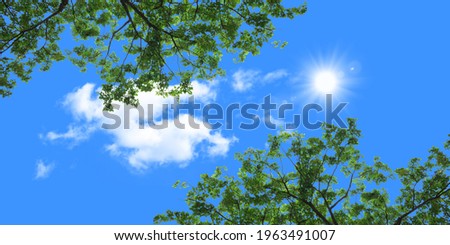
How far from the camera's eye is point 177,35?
1298cm

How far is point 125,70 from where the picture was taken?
1443cm

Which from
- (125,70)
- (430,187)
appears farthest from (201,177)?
(430,187)

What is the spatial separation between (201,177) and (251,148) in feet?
7.82

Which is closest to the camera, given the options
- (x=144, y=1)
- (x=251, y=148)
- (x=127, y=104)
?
(x=144, y=1)

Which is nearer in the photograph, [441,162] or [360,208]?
[441,162]

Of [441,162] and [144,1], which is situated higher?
[144,1]

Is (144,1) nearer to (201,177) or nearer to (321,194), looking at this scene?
(201,177)

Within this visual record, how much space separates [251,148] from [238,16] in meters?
5.37
